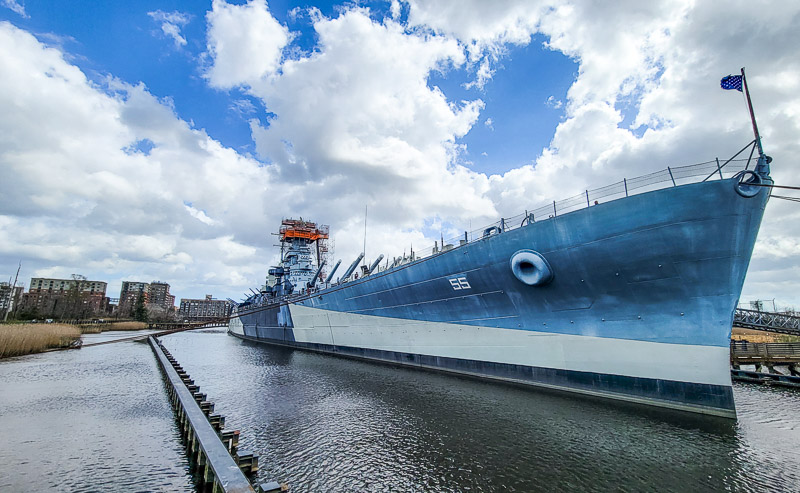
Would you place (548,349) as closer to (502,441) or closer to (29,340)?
(502,441)

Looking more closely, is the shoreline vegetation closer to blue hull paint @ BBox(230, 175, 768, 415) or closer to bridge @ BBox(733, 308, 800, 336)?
blue hull paint @ BBox(230, 175, 768, 415)

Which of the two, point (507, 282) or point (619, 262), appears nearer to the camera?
point (619, 262)

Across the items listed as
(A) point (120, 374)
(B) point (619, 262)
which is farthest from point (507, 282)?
(A) point (120, 374)

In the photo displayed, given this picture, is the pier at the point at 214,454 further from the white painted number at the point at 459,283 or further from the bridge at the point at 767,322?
the bridge at the point at 767,322

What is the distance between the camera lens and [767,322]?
82.4 feet

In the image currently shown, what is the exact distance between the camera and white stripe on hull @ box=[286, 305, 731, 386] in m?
10.5

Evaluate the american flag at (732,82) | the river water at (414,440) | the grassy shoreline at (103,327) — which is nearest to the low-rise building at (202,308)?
the grassy shoreline at (103,327)

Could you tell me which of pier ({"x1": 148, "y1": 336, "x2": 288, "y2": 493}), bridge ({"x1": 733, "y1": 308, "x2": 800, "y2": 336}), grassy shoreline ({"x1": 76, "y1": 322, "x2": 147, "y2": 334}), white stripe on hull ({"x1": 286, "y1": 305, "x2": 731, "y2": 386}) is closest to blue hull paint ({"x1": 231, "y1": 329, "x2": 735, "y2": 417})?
white stripe on hull ({"x1": 286, "y1": 305, "x2": 731, "y2": 386})

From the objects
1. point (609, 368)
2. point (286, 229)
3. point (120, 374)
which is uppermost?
point (286, 229)

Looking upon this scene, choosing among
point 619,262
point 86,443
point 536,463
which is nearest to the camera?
point 536,463

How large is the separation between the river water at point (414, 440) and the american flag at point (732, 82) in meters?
9.75

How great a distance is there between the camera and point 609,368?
11.9m

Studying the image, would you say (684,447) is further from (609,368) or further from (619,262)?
(619,262)

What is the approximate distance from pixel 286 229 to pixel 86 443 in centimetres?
3540
